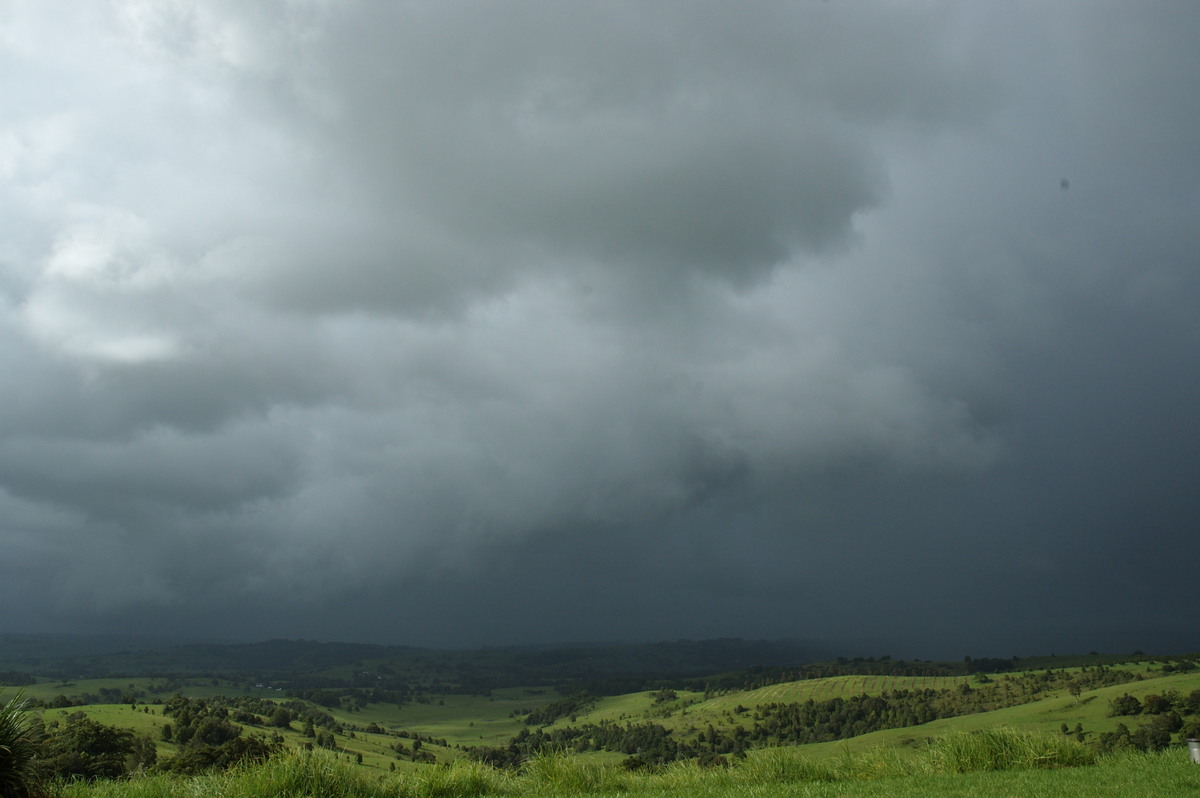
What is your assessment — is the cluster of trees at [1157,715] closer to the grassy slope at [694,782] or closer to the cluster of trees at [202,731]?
the grassy slope at [694,782]

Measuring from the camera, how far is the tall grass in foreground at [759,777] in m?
21.7

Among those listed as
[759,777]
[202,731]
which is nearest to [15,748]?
[759,777]

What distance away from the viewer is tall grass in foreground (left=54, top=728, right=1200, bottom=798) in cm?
2169

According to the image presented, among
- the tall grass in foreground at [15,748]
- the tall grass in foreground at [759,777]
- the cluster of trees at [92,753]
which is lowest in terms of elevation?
the cluster of trees at [92,753]

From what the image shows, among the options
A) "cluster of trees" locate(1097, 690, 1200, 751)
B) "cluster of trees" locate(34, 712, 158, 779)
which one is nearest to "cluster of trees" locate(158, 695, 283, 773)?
"cluster of trees" locate(34, 712, 158, 779)

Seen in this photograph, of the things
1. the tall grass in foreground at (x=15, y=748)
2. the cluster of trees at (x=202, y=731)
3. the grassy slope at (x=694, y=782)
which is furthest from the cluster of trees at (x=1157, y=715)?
the tall grass in foreground at (x=15, y=748)

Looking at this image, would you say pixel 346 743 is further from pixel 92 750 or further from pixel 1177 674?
pixel 1177 674

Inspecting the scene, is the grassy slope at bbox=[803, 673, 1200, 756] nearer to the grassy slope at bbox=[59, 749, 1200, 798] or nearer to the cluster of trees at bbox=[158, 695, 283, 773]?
the cluster of trees at bbox=[158, 695, 283, 773]

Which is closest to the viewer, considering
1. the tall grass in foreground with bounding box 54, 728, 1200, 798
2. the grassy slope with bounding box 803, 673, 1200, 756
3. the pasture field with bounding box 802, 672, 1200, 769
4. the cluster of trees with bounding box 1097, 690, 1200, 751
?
the tall grass in foreground with bounding box 54, 728, 1200, 798

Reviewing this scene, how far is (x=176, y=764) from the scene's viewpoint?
176 ft

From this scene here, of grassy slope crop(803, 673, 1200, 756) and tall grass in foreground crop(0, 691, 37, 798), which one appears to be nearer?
tall grass in foreground crop(0, 691, 37, 798)

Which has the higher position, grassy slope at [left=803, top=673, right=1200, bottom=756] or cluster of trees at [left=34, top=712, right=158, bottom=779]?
cluster of trees at [left=34, top=712, right=158, bottom=779]

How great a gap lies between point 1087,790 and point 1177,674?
22484cm

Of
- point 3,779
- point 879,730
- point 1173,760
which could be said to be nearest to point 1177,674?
point 879,730
